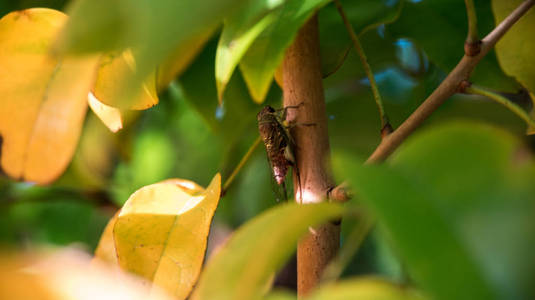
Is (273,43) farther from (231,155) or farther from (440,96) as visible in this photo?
(231,155)

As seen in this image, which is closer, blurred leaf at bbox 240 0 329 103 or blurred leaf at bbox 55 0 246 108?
blurred leaf at bbox 55 0 246 108

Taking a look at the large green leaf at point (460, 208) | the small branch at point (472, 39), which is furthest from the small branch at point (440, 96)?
the large green leaf at point (460, 208)

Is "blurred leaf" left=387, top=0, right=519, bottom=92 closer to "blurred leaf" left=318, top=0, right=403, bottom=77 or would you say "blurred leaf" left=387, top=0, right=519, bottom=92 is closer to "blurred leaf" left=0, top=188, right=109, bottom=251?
"blurred leaf" left=318, top=0, right=403, bottom=77

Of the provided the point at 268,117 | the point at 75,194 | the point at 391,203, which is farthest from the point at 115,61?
the point at 75,194

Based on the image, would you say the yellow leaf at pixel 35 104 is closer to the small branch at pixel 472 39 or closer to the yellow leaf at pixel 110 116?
the yellow leaf at pixel 110 116

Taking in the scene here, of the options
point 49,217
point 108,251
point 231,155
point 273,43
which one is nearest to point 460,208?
point 273,43

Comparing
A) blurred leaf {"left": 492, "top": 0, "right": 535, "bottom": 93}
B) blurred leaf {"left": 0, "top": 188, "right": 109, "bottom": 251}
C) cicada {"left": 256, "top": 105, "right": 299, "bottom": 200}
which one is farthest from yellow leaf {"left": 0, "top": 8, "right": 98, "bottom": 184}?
blurred leaf {"left": 0, "top": 188, "right": 109, "bottom": 251}

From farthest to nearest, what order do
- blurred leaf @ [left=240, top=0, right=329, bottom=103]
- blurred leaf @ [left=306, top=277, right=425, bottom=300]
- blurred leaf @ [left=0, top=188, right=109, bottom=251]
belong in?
blurred leaf @ [left=0, top=188, right=109, bottom=251]
blurred leaf @ [left=240, top=0, right=329, bottom=103]
blurred leaf @ [left=306, top=277, right=425, bottom=300]

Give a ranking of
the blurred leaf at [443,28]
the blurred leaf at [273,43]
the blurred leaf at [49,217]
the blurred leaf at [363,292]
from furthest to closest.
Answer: the blurred leaf at [49,217] < the blurred leaf at [443,28] < the blurred leaf at [273,43] < the blurred leaf at [363,292]
